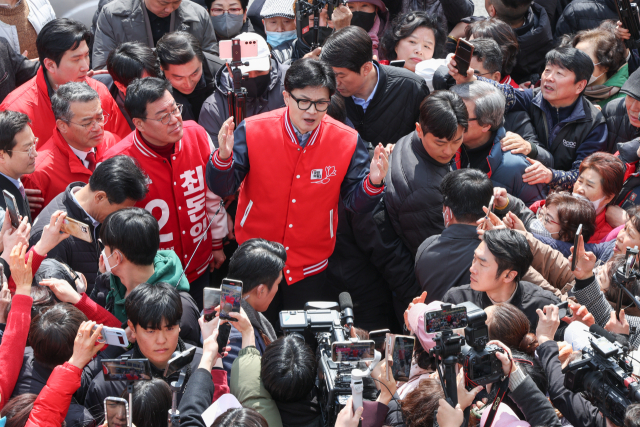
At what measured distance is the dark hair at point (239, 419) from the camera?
78.7 inches

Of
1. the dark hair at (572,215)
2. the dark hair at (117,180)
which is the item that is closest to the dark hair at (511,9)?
the dark hair at (572,215)

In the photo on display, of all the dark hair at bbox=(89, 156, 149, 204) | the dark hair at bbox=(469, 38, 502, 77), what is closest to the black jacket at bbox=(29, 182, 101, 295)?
the dark hair at bbox=(89, 156, 149, 204)

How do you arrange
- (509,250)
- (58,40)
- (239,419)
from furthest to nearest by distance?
(58,40) < (509,250) < (239,419)

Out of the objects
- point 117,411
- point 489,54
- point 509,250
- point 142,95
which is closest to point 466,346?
point 509,250

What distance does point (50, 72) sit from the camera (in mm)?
3959

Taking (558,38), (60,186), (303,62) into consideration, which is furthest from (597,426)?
(558,38)

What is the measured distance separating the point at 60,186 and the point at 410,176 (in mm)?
1927

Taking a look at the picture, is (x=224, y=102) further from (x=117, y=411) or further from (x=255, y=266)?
(x=117, y=411)

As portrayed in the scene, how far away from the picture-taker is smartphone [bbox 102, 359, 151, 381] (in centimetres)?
207

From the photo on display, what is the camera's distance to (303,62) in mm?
3270

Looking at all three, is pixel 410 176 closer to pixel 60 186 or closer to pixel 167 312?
pixel 167 312

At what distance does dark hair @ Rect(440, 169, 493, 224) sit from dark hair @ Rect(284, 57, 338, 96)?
790mm

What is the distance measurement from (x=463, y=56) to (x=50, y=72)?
2.54 metres

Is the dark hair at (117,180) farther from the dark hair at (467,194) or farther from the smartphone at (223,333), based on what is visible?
the dark hair at (467,194)
